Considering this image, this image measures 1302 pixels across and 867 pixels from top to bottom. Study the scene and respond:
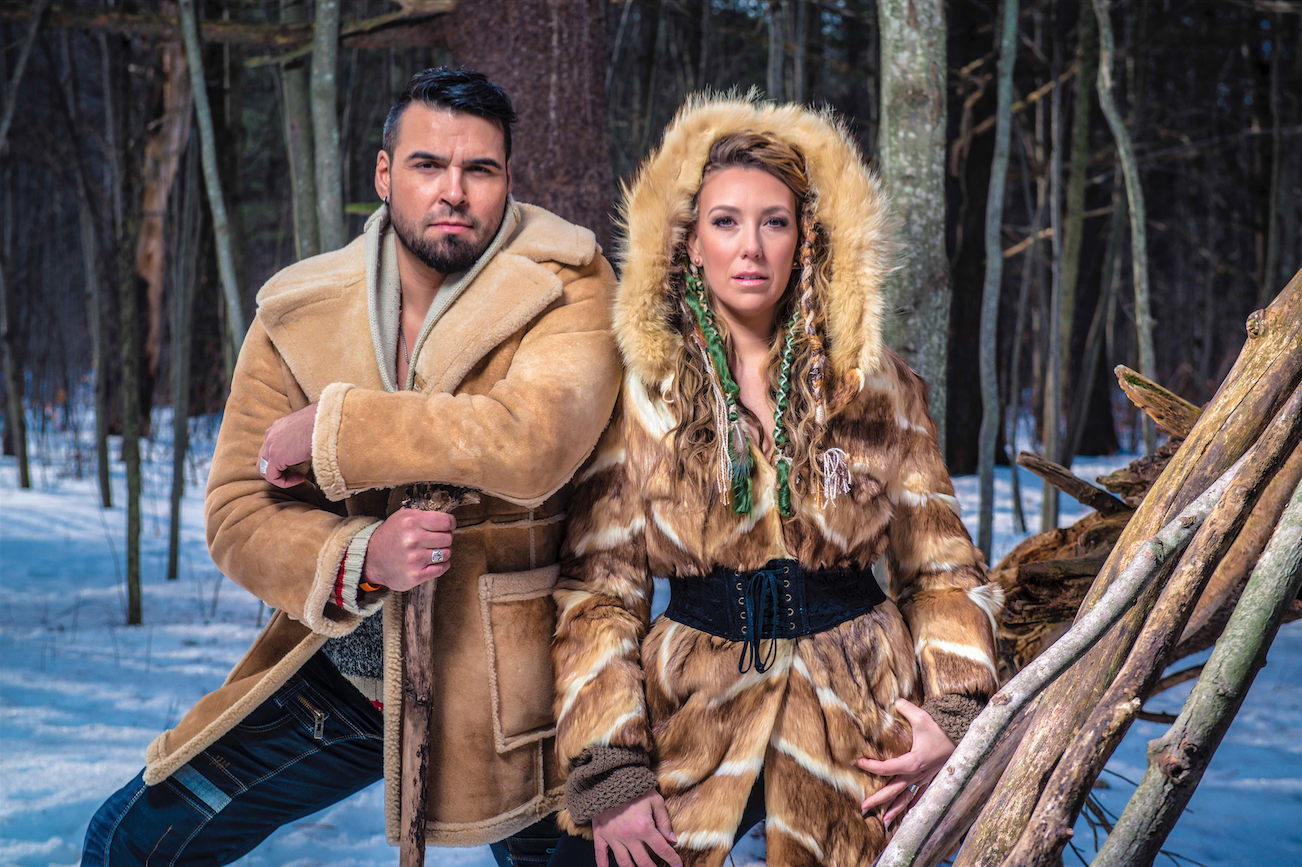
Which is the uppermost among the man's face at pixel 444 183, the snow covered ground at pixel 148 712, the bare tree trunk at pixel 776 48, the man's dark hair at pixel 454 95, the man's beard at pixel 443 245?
the bare tree trunk at pixel 776 48

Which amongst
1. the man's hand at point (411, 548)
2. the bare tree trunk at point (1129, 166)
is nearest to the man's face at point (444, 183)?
the man's hand at point (411, 548)

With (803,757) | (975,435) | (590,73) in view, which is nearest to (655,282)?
(803,757)

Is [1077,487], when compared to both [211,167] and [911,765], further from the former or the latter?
[211,167]

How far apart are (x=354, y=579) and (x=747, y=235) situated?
1.02 metres

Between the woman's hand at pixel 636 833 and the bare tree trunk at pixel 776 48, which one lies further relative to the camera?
the bare tree trunk at pixel 776 48

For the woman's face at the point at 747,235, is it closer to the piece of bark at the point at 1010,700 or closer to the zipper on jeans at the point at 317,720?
the piece of bark at the point at 1010,700

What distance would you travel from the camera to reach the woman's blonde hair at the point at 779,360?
1.81m

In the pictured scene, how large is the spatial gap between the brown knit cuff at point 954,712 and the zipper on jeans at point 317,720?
126 cm

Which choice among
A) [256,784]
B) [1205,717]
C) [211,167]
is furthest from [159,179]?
[1205,717]

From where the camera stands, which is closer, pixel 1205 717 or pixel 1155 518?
pixel 1205 717

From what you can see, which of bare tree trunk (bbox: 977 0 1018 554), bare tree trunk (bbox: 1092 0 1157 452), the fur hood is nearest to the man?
the fur hood

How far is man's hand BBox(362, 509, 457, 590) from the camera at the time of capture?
64.9 inches

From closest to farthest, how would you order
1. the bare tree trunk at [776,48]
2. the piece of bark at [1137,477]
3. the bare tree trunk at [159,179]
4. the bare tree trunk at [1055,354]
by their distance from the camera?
the piece of bark at [1137,477]
the bare tree trunk at [776,48]
the bare tree trunk at [1055,354]
the bare tree trunk at [159,179]

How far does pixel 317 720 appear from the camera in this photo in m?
1.93
